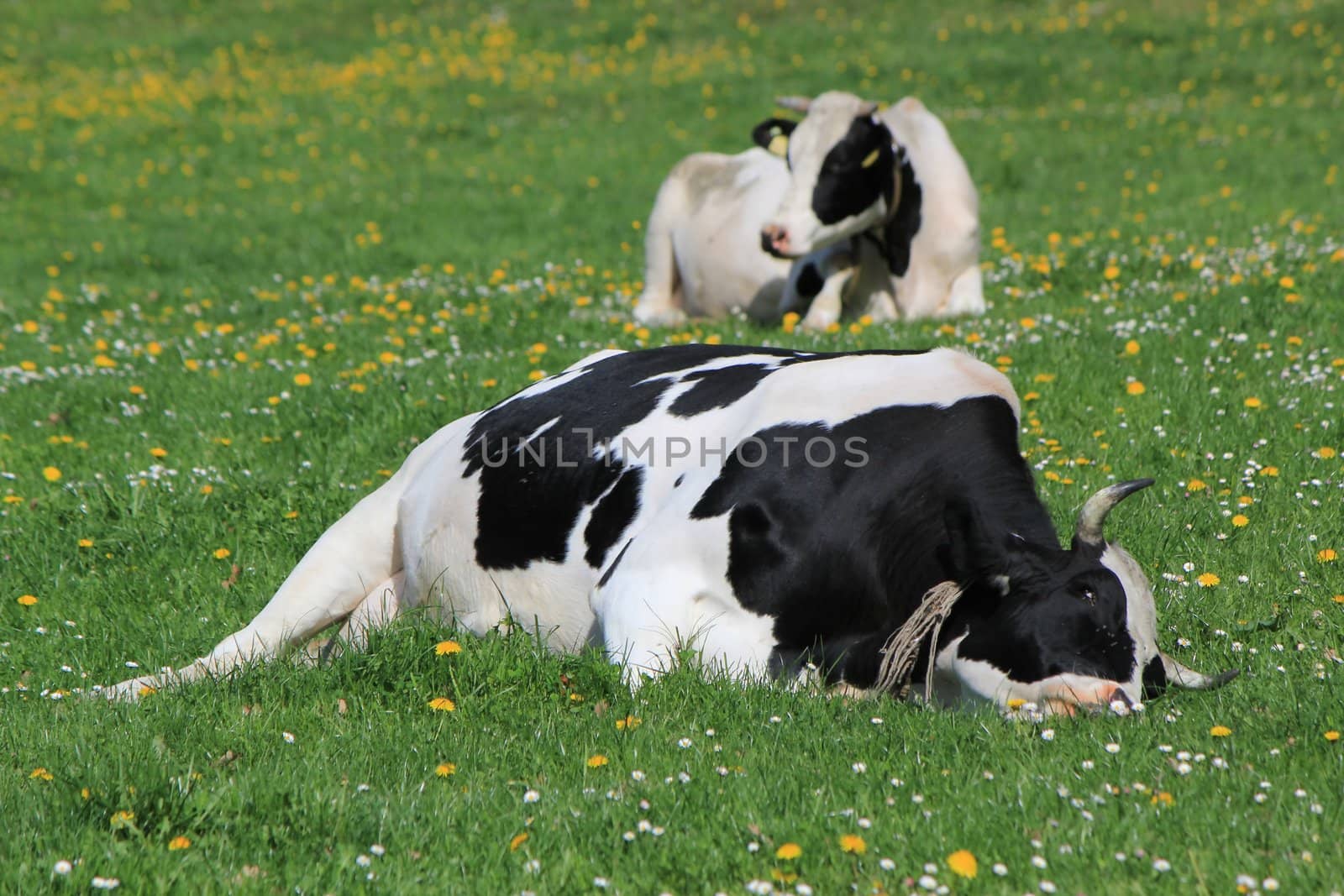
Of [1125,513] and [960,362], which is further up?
[960,362]

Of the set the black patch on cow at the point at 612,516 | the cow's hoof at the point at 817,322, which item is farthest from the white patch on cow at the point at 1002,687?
the cow's hoof at the point at 817,322

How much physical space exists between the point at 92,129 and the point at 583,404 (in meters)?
21.4

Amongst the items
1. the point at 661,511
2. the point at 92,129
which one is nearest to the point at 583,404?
the point at 661,511

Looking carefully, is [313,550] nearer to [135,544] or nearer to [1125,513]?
[135,544]

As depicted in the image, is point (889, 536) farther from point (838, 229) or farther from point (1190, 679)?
point (838, 229)

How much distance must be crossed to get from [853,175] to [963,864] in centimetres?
817

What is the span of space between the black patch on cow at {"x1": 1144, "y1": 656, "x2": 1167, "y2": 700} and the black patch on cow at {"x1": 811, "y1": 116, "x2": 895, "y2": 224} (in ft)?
22.7

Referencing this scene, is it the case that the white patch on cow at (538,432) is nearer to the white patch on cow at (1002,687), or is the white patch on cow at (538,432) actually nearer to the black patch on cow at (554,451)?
the black patch on cow at (554,451)

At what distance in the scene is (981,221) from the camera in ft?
54.2

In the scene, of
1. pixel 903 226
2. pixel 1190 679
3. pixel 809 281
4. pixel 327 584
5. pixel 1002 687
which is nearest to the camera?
pixel 1002 687

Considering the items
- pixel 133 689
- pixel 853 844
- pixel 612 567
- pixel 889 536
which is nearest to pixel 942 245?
pixel 612 567

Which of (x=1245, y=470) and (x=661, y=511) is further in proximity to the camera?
(x=1245, y=470)

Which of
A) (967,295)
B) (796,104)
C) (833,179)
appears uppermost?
(796,104)

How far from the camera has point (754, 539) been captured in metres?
4.91
